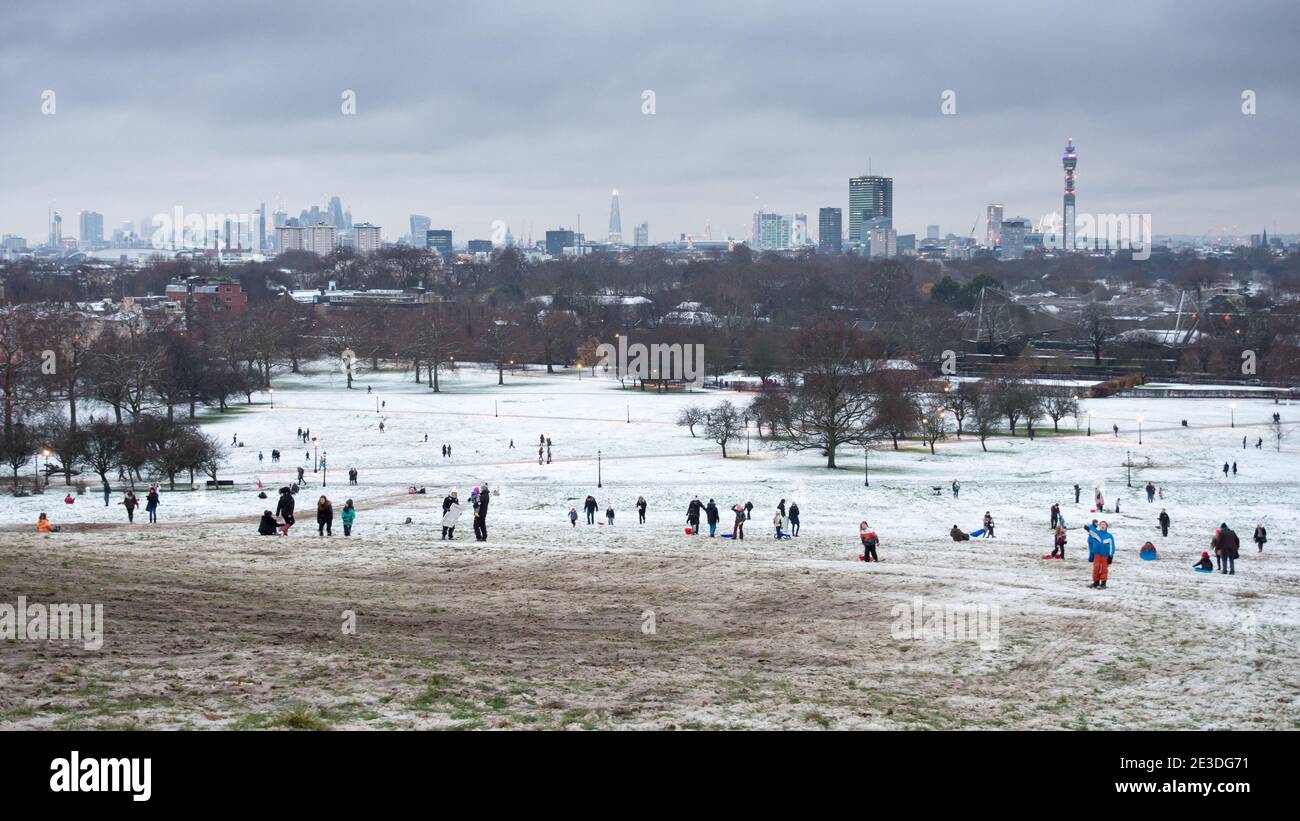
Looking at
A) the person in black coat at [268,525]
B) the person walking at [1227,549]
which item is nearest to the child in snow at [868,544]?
the person walking at [1227,549]

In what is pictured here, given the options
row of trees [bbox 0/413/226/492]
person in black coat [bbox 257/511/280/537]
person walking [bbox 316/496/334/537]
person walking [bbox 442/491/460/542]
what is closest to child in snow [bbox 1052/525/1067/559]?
person walking [bbox 442/491/460/542]

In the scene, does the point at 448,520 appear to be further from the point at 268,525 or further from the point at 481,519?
→ the point at 268,525

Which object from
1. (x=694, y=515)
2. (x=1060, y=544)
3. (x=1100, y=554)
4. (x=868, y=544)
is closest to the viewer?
(x=1100, y=554)

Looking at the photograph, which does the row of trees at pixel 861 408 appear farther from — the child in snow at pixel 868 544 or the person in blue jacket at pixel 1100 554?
the person in blue jacket at pixel 1100 554

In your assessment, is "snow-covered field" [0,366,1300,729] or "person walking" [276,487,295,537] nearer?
"snow-covered field" [0,366,1300,729]

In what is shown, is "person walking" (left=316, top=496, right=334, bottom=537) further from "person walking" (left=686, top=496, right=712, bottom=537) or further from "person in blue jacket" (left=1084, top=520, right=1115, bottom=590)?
"person in blue jacket" (left=1084, top=520, right=1115, bottom=590)

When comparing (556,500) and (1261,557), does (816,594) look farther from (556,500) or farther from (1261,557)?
(556,500)

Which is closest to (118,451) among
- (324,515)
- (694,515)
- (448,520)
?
(324,515)
